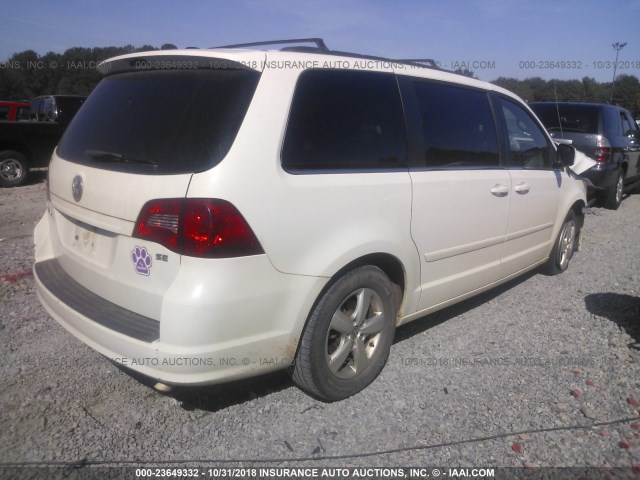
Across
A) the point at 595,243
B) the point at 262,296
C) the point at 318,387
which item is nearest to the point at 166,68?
the point at 262,296

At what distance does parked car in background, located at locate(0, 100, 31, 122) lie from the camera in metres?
12.0

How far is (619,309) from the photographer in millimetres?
4148

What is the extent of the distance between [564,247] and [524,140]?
1532 millimetres

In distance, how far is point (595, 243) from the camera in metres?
6.49

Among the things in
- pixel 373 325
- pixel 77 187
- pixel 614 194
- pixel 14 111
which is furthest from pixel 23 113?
pixel 614 194

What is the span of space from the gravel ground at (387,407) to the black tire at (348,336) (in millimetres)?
141

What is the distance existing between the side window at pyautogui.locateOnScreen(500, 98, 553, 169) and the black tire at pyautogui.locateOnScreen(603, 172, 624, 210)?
16.4 feet

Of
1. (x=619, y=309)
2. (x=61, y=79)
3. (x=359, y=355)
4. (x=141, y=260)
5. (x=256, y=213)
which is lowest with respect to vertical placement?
(x=619, y=309)

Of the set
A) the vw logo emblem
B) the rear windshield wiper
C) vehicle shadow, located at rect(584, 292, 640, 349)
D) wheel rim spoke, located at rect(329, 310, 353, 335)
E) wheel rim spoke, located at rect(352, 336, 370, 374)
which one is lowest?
vehicle shadow, located at rect(584, 292, 640, 349)

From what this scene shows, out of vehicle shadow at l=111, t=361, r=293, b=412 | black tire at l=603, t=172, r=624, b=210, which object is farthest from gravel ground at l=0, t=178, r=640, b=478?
black tire at l=603, t=172, r=624, b=210

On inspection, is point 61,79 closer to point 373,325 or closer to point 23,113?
point 23,113

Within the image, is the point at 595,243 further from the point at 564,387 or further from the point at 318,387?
the point at 318,387

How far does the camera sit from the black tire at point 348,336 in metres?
2.47

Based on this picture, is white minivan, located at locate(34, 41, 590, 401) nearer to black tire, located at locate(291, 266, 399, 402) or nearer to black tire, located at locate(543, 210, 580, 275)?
black tire, located at locate(291, 266, 399, 402)
